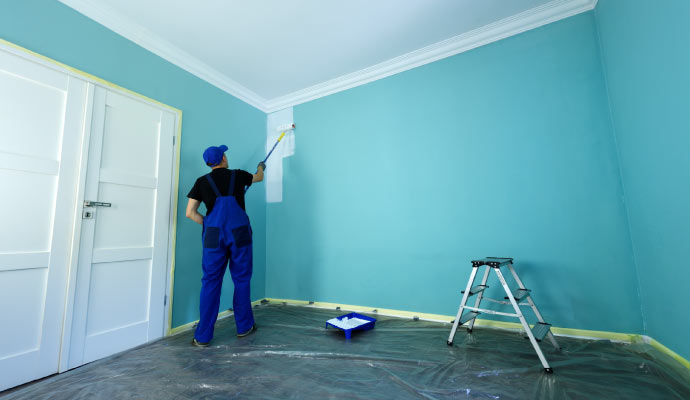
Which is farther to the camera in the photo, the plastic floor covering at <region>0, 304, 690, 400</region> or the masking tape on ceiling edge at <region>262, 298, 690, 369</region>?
the masking tape on ceiling edge at <region>262, 298, 690, 369</region>

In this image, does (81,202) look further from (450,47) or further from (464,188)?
(450,47)

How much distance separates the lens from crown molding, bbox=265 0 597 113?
2.24 metres

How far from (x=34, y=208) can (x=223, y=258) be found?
3.80 feet

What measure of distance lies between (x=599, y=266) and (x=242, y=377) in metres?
2.52

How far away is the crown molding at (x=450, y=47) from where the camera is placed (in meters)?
2.24

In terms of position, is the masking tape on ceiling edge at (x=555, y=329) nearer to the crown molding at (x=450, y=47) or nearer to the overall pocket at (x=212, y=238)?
the overall pocket at (x=212, y=238)

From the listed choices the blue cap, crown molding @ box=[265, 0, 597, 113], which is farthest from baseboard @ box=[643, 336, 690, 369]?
the blue cap

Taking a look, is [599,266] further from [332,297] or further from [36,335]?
[36,335]

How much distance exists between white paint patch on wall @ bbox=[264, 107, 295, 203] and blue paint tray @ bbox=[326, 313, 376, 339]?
5.31 ft

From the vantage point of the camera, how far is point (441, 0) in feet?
7.14

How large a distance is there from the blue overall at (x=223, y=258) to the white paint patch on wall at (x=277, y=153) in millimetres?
1201

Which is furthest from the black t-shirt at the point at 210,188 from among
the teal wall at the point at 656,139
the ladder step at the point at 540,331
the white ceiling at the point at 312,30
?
Answer: the teal wall at the point at 656,139

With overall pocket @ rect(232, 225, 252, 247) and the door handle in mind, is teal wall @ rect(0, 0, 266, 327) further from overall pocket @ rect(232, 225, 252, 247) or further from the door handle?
overall pocket @ rect(232, 225, 252, 247)

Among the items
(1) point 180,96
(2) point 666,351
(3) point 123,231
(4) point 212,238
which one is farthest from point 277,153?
(2) point 666,351
